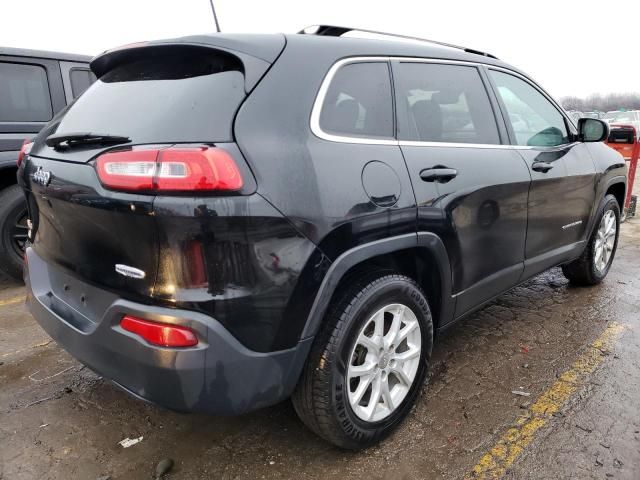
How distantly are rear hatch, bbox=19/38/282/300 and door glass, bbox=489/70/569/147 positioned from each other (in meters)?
1.84

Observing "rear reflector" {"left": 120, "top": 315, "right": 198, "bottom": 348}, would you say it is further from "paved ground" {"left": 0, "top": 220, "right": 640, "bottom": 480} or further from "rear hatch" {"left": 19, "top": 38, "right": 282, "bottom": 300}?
"paved ground" {"left": 0, "top": 220, "right": 640, "bottom": 480}

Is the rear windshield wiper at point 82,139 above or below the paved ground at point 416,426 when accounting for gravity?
above

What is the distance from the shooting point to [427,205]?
222 cm

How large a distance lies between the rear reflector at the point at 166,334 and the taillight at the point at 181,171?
45 cm

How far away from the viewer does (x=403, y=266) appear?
2336 millimetres

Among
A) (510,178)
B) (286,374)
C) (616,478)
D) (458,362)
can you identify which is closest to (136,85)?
(286,374)

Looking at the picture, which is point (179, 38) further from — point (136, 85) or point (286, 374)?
point (286, 374)

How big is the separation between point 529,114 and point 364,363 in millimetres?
2161

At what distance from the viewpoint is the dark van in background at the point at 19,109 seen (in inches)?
159

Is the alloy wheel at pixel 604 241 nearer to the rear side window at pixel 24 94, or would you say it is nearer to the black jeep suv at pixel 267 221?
the black jeep suv at pixel 267 221

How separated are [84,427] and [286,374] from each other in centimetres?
120

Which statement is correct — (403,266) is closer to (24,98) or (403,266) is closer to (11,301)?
(11,301)

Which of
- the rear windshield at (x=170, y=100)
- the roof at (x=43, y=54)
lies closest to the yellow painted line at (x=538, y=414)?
the rear windshield at (x=170, y=100)

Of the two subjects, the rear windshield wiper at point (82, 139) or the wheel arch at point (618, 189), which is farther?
the wheel arch at point (618, 189)
